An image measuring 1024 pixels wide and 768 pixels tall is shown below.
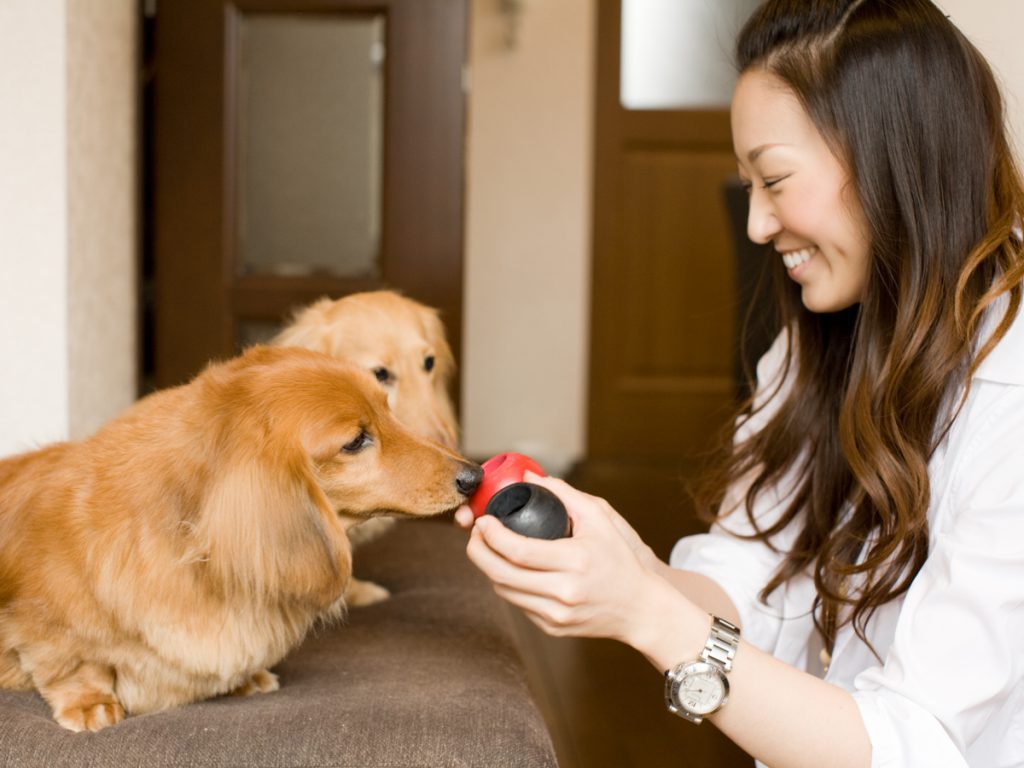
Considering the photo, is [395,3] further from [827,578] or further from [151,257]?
[827,578]

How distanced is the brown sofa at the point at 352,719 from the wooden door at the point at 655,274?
3577mm

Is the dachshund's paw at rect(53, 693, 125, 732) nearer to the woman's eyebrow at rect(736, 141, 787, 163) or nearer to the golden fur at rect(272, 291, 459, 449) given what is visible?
the golden fur at rect(272, 291, 459, 449)

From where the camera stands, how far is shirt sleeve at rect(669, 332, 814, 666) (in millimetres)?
1558

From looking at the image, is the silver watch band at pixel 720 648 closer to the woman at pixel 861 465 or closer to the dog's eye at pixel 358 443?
the woman at pixel 861 465

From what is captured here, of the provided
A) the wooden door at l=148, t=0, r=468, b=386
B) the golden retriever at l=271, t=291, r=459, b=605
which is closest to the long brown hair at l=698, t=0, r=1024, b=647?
the golden retriever at l=271, t=291, r=459, b=605

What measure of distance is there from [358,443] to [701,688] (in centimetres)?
54

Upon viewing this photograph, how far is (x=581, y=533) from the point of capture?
111cm

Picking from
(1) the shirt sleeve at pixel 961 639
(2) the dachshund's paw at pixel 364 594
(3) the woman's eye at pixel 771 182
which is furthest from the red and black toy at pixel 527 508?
(2) the dachshund's paw at pixel 364 594

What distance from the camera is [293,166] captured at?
309cm

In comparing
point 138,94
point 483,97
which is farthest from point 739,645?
point 483,97

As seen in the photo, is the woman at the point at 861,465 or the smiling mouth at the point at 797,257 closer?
the woman at the point at 861,465

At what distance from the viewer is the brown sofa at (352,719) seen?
4.02 ft

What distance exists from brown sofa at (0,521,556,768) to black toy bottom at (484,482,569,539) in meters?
0.30

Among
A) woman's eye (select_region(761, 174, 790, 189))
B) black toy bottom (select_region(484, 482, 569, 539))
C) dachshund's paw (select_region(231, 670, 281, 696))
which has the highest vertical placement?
woman's eye (select_region(761, 174, 790, 189))
